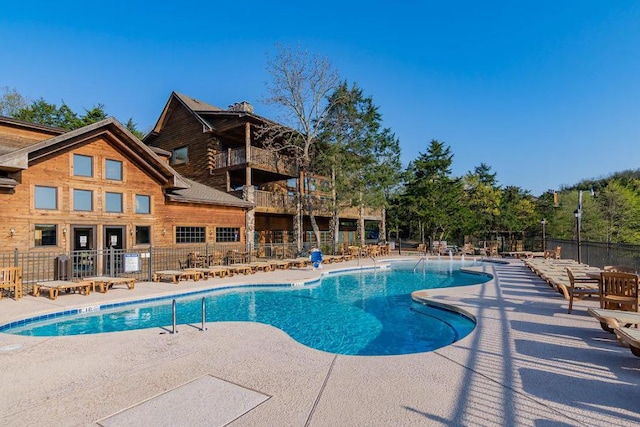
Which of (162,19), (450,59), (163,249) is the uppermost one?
(162,19)

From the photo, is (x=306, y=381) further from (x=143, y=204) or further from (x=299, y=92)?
(x=299, y=92)

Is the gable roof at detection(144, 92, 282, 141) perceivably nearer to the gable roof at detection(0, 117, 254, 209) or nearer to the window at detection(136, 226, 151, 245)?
the gable roof at detection(0, 117, 254, 209)

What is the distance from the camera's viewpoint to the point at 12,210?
1145 cm

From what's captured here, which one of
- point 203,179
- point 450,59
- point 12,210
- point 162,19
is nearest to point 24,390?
point 12,210

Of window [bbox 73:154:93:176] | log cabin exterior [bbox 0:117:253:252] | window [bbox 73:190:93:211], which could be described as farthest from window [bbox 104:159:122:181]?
window [bbox 73:190:93:211]

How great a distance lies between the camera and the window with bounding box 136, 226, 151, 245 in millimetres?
15000

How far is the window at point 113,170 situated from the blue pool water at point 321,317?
686 cm

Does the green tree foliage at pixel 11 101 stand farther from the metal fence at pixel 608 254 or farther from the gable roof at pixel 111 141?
the metal fence at pixel 608 254

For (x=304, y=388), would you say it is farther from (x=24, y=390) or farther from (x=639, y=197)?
(x=639, y=197)

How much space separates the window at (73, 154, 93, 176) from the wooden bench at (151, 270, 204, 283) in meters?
4.92

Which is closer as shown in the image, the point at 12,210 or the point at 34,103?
the point at 12,210

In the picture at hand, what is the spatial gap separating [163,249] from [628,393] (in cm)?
1549

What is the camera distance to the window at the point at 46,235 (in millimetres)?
12078

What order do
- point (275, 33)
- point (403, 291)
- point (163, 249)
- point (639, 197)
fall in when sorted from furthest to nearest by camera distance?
point (639, 197) < point (275, 33) < point (163, 249) < point (403, 291)
